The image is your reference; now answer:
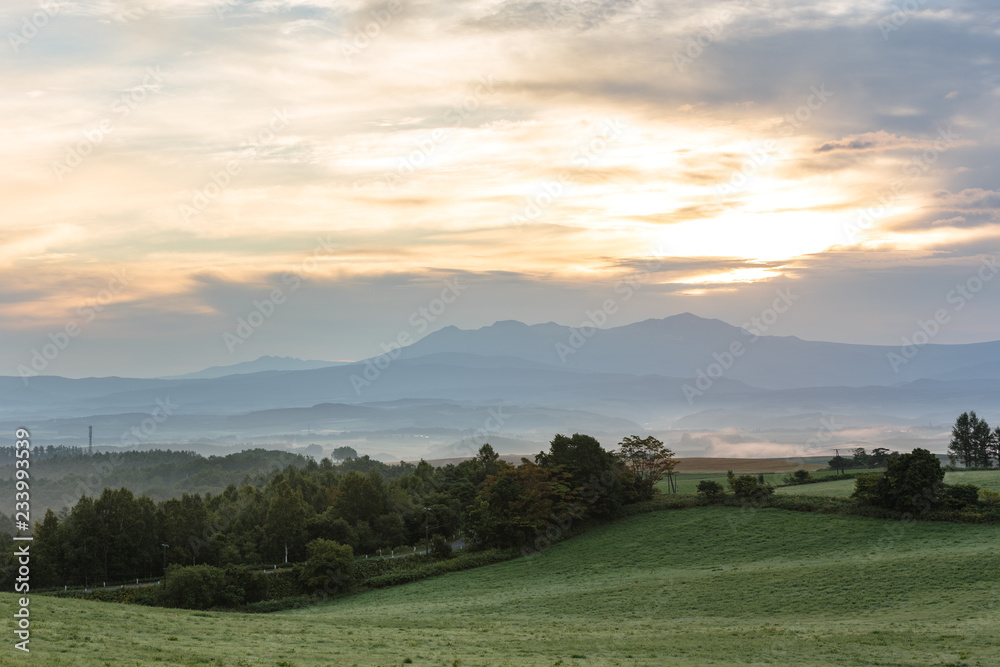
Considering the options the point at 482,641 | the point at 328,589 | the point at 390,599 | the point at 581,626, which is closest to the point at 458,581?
the point at 390,599

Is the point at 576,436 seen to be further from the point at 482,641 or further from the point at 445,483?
the point at 482,641

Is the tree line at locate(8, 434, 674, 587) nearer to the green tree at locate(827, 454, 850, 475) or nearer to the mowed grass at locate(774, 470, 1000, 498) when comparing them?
the mowed grass at locate(774, 470, 1000, 498)

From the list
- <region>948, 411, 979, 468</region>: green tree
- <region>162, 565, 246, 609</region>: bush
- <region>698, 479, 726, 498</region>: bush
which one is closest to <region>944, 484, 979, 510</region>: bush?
<region>698, 479, 726, 498</region>: bush

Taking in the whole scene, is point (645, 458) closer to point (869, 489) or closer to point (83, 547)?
point (869, 489)

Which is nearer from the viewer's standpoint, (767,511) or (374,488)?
(767,511)

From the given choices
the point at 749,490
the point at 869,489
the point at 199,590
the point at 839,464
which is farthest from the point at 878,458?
the point at 199,590

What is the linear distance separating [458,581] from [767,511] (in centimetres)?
2809

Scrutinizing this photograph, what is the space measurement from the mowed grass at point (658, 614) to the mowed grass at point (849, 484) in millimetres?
13979

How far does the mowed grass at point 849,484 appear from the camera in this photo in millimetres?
65938

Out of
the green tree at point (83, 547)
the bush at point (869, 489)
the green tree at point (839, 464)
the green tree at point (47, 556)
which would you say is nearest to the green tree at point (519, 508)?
the bush at point (869, 489)

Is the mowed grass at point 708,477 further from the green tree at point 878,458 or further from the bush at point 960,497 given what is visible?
the bush at point 960,497

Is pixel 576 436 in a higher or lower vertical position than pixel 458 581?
higher

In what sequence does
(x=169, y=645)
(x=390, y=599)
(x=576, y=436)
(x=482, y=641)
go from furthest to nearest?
(x=576, y=436), (x=390, y=599), (x=482, y=641), (x=169, y=645)

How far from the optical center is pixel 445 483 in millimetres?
88250
